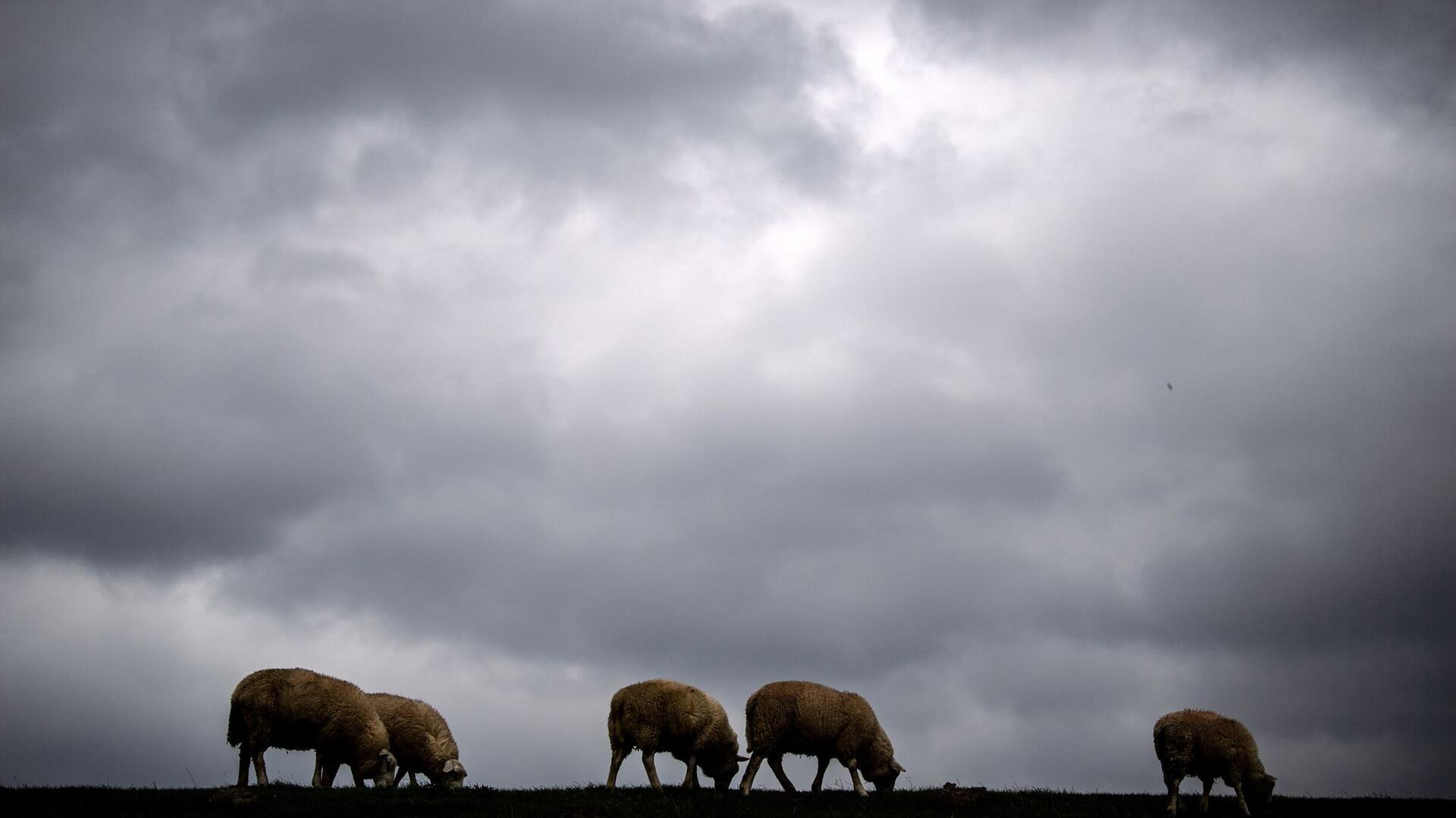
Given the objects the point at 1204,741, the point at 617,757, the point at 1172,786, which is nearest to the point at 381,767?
the point at 617,757

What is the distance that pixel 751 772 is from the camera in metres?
27.0

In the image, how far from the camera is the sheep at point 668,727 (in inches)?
1054

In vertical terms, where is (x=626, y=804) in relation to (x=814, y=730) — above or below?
below

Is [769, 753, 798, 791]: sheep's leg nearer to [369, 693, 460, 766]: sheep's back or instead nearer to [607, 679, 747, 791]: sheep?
[607, 679, 747, 791]: sheep

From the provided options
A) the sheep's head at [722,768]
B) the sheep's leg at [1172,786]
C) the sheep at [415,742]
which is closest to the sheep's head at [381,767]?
the sheep at [415,742]

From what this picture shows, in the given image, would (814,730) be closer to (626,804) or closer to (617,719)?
(617,719)

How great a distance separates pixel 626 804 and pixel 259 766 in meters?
10.5

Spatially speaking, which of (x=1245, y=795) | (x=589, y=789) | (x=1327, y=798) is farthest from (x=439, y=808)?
(x=1327, y=798)

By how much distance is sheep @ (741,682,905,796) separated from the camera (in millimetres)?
27516

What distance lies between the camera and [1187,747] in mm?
26422

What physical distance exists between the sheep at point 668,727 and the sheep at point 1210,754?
34.5 ft

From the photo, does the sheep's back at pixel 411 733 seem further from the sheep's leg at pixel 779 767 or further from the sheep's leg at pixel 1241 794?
the sheep's leg at pixel 1241 794

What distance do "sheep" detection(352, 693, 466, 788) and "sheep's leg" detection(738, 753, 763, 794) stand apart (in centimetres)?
837

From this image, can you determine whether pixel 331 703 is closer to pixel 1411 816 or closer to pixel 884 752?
pixel 884 752
